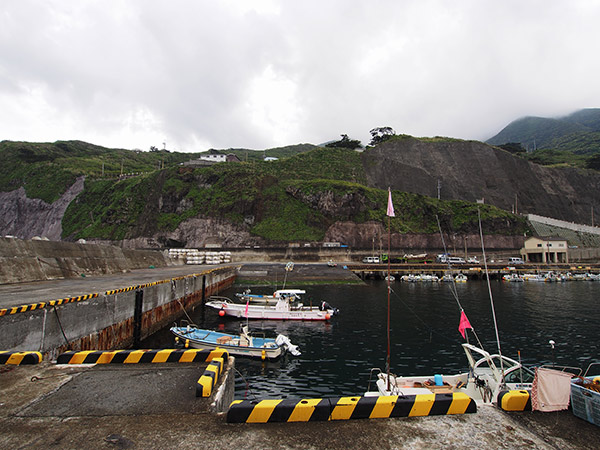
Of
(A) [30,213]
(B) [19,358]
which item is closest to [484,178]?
(B) [19,358]

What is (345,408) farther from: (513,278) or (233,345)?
(513,278)

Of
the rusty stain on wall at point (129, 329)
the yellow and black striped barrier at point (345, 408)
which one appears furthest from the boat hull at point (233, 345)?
the yellow and black striped barrier at point (345, 408)

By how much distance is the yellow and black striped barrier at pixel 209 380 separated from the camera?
17.1 feet

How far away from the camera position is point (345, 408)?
14.8 ft

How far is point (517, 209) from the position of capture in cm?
10056

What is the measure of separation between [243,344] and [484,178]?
368 ft

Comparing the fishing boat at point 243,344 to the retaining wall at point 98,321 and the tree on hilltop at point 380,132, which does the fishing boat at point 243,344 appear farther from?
the tree on hilltop at point 380,132

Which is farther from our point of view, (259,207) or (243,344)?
(259,207)

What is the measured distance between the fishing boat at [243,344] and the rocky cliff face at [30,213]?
4240 inches

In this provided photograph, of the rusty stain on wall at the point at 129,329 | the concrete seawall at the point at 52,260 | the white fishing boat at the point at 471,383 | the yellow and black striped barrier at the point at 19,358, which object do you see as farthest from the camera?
the concrete seawall at the point at 52,260

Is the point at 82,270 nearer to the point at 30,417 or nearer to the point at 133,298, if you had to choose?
the point at 133,298

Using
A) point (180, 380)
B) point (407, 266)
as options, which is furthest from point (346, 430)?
point (407, 266)

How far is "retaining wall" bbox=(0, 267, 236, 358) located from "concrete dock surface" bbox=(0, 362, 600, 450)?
673 centimetres

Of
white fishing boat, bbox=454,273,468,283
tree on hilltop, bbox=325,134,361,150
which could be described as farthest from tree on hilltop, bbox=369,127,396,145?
white fishing boat, bbox=454,273,468,283
